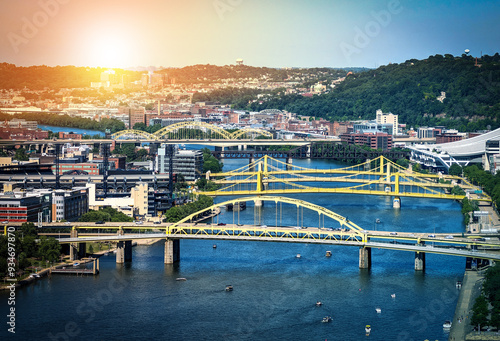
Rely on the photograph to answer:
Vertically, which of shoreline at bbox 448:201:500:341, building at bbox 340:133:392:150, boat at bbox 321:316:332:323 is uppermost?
building at bbox 340:133:392:150

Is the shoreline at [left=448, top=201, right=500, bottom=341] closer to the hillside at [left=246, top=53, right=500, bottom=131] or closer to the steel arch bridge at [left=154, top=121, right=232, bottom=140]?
the steel arch bridge at [left=154, top=121, right=232, bottom=140]

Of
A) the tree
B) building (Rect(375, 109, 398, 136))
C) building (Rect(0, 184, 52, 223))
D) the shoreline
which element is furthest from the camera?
building (Rect(375, 109, 398, 136))

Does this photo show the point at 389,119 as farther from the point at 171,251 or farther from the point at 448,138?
the point at 171,251

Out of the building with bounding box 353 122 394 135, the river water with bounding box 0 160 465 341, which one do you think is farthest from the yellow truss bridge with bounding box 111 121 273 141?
the river water with bounding box 0 160 465 341

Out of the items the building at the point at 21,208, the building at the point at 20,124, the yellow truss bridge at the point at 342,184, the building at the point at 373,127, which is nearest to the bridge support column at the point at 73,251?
the building at the point at 21,208

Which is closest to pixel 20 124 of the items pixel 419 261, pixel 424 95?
pixel 424 95

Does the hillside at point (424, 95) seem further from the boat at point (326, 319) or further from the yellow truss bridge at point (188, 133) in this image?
the boat at point (326, 319)
